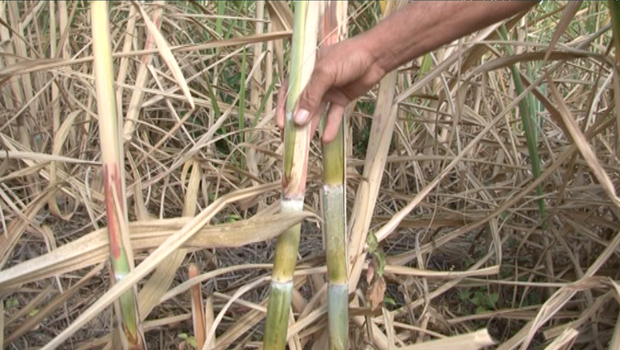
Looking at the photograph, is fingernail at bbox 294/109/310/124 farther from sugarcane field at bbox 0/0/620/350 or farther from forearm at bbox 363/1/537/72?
forearm at bbox 363/1/537/72

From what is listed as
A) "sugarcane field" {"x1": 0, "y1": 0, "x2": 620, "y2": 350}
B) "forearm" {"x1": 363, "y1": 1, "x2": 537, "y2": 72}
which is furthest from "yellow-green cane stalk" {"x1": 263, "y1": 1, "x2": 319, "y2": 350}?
"forearm" {"x1": 363, "y1": 1, "x2": 537, "y2": 72}

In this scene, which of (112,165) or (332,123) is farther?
(332,123)

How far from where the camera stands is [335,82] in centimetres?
78

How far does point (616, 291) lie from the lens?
921mm

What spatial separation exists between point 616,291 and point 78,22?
1334 mm

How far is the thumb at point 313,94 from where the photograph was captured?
728mm

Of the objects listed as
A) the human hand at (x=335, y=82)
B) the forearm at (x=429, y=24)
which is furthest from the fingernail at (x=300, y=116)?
the forearm at (x=429, y=24)

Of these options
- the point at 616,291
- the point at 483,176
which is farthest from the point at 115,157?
the point at 483,176

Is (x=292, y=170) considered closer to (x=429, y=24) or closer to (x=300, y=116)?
(x=300, y=116)

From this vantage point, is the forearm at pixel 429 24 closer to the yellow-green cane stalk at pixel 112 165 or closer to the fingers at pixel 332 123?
the fingers at pixel 332 123

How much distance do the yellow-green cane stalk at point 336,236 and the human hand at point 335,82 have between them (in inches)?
0.9

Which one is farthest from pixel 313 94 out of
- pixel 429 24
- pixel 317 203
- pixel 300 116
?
pixel 317 203

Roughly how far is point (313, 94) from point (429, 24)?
6.1 inches

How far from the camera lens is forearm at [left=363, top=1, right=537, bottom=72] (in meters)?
0.77
